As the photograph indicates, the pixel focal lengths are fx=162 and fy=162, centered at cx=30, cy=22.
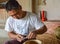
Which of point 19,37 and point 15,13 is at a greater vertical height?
point 15,13

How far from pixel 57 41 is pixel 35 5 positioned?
127cm

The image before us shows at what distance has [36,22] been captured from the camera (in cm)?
172

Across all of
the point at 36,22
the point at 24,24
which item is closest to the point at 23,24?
the point at 24,24

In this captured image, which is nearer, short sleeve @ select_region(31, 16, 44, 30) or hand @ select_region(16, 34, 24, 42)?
hand @ select_region(16, 34, 24, 42)

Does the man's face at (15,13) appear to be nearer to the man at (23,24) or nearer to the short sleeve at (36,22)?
the man at (23,24)

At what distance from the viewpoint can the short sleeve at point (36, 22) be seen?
1.71m

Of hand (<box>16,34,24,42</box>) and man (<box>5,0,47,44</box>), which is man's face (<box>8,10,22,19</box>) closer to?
man (<box>5,0,47,44</box>)

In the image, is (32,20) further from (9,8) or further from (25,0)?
(25,0)

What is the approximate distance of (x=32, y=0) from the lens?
9.53 feet

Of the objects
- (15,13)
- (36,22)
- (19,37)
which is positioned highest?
(15,13)

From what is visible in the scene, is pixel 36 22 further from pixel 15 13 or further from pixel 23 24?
pixel 15 13

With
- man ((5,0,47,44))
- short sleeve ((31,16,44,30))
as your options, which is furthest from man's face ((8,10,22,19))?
short sleeve ((31,16,44,30))

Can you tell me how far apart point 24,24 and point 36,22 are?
133 mm

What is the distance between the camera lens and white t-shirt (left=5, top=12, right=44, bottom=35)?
1.73m
